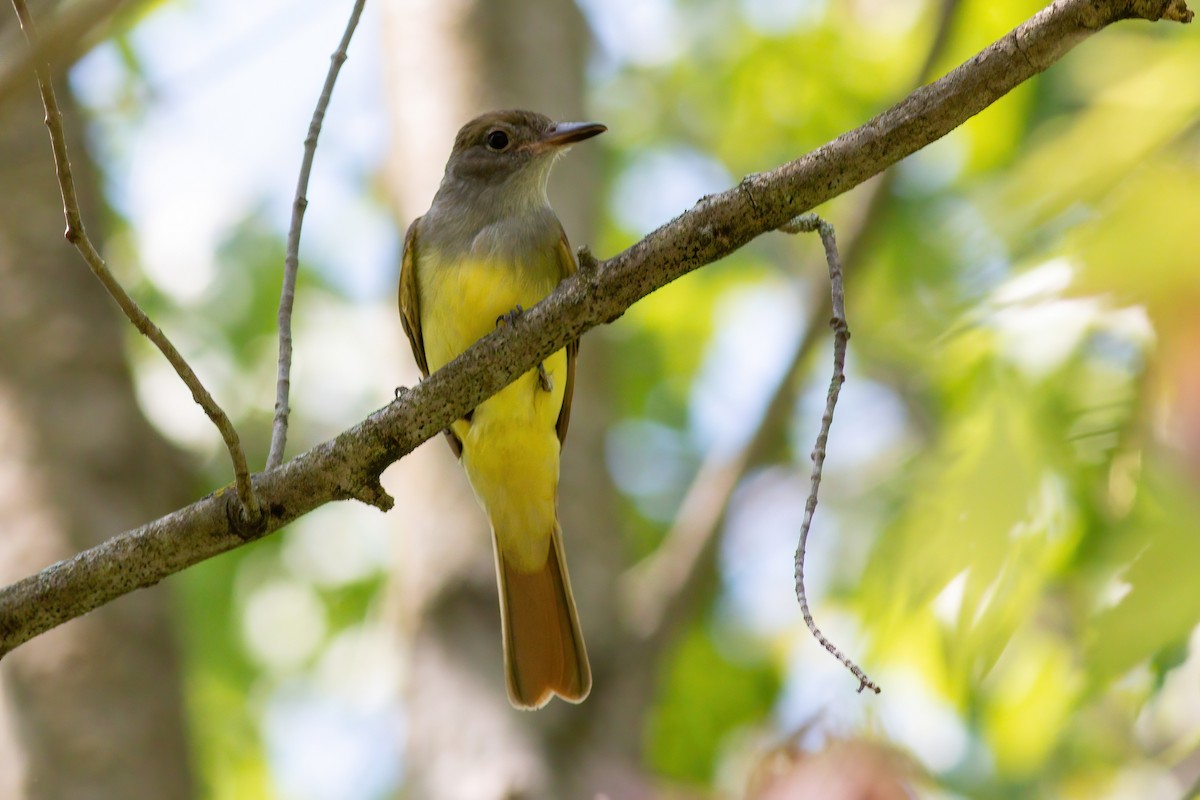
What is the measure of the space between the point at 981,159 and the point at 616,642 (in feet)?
9.94

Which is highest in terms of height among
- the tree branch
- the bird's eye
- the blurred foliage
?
the bird's eye

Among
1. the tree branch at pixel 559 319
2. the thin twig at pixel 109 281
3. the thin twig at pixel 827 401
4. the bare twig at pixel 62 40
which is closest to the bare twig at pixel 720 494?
the tree branch at pixel 559 319

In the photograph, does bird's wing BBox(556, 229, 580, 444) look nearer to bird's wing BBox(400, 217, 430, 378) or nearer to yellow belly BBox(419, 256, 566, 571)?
yellow belly BBox(419, 256, 566, 571)

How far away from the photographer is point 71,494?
17.5 feet

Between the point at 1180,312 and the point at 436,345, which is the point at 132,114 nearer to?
the point at 436,345

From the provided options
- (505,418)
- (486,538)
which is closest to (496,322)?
(505,418)

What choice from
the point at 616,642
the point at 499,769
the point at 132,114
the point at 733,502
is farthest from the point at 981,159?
the point at 132,114

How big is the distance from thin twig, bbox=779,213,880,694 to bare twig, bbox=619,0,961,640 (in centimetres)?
278

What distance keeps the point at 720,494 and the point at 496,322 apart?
1.92m

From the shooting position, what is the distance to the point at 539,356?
3.21m

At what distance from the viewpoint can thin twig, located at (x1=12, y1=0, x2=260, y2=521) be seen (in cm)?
240

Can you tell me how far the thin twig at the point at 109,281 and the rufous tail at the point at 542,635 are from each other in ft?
5.93

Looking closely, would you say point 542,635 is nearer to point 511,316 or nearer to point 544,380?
point 544,380

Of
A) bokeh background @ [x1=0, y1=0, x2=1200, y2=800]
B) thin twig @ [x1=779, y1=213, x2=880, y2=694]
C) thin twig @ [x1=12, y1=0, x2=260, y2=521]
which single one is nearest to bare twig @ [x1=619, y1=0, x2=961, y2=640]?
bokeh background @ [x1=0, y1=0, x2=1200, y2=800]
